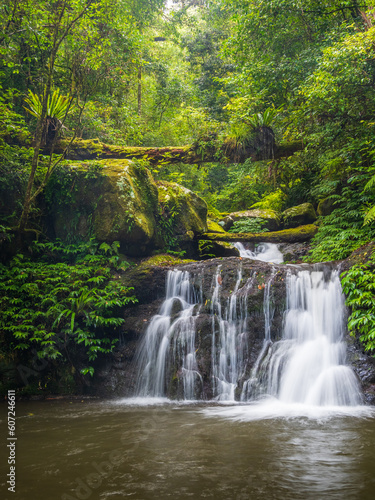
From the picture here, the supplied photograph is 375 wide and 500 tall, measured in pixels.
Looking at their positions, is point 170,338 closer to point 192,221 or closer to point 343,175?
point 192,221

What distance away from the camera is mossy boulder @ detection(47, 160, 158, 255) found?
8.68 m

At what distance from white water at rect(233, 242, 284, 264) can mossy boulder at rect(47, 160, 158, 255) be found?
11.1 feet

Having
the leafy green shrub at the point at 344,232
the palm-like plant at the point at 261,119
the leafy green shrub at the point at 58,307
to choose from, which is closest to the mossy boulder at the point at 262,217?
the leafy green shrub at the point at 344,232

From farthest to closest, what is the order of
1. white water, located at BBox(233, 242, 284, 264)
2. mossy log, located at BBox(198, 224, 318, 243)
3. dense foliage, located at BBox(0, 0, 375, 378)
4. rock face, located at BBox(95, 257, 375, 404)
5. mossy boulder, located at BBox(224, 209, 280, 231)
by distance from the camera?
mossy boulder, located at BBox(224, 209, 280, 231), white water, located at BBox(233, 242, 284, 264), mossy log, located at BBox(198, 224, 318, 243), dense foliage, located at BBox(0, 0, 375, 378), rock face, located at BBox(95, 257, 375, 404)

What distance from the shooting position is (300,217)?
482 inches

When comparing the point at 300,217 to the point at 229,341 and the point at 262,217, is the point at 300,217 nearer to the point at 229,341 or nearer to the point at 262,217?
the point at 262,217

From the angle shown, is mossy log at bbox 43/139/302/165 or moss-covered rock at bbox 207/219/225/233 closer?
mossy log at bbox 43/139/302/165

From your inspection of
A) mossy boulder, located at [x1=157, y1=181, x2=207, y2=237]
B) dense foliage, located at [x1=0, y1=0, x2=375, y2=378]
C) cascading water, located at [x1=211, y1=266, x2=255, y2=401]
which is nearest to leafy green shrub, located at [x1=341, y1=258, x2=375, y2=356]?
dense foliage, located at [x1=0, y1=0, x2=375, y2=378]

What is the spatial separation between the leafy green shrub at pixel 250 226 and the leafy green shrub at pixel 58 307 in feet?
19.3

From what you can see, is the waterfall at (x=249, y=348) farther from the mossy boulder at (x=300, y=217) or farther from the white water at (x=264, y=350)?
the mossy boulder at (x=300, y=217)

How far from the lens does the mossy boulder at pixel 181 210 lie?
33.2 feet

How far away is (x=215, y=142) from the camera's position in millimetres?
10047

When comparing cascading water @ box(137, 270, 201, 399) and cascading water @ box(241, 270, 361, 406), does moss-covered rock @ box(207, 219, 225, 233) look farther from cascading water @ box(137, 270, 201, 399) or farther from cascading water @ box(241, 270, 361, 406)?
cascading water @ box(241, 270, 361, 406)

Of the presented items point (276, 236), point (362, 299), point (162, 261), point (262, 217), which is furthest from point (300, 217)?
point (362, 299)
